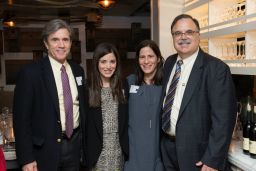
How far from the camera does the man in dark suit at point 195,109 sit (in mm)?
1636

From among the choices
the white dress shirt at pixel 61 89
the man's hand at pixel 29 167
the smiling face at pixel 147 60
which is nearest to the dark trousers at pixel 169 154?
the smiling face at pixel 147 60

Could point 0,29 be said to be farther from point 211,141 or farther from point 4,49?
point 211,141

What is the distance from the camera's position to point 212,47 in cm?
238

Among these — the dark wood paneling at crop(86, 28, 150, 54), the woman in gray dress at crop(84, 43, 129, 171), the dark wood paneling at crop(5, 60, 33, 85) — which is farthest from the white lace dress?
the dark wood paneling at crop(5, 60, 33, 85)

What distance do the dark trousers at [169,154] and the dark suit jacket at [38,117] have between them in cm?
69

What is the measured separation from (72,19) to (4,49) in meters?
1.88

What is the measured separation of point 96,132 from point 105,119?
107 mm

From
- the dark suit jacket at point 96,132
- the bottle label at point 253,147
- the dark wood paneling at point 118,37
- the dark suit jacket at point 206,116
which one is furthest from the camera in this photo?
the dark wood paneling at point 118,37

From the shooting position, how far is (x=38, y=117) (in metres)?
1.83

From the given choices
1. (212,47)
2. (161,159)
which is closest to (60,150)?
(161,159)

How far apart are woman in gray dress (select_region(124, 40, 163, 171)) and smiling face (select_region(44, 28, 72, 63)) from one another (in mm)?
557

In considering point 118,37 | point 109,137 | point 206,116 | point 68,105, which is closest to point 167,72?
point 206,116

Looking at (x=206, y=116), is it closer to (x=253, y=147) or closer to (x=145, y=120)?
(x=253, y=147)

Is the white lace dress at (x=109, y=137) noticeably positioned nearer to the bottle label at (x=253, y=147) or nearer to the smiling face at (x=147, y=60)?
the smiling face at (x=147, y=60)
